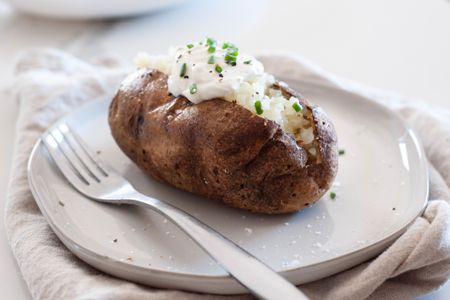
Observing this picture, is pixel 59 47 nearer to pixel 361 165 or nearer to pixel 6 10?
pixel 6 10

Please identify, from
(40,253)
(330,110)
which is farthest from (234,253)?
(330,110)

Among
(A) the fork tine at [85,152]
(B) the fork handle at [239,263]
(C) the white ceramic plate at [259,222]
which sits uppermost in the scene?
(B) the fork handle at [239,263]

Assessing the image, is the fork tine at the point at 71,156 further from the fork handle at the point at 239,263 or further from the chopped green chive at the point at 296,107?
the chopped green chive at the point at 296,107

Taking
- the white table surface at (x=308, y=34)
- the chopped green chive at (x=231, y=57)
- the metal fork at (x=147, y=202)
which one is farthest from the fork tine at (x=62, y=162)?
the white table surface at (x=308, y=34)

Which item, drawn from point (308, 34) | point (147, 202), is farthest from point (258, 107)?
point (308, 34)

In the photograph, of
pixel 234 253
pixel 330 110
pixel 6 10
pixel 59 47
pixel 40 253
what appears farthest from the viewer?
pixel 6 10

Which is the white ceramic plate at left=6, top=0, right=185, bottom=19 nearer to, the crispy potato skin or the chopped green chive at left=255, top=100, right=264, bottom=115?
the crispy potato skin
